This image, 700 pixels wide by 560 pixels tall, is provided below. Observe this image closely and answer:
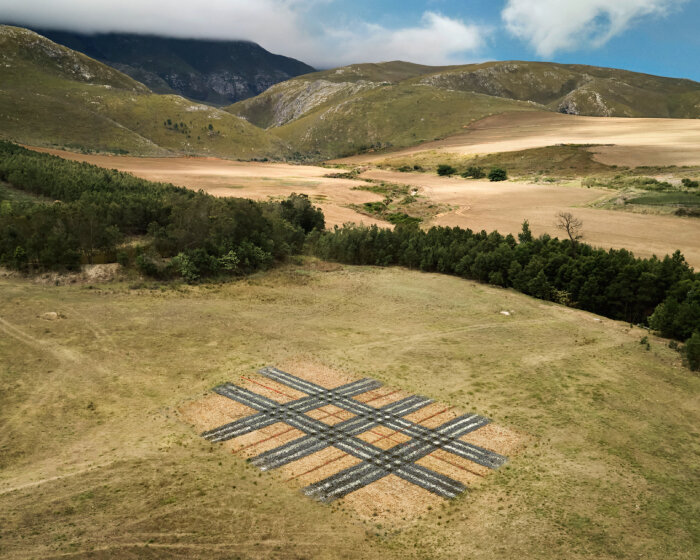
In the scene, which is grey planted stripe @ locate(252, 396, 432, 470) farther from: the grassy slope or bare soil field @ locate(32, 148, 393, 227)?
bare soil field @ locate(32, 148, 393, 227)

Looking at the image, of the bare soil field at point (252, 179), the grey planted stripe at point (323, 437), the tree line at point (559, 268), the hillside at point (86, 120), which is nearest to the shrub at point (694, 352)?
the tree line at point (559, 268)

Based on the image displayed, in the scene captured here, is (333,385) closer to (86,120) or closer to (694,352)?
(694,352)

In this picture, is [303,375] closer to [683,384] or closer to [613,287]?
[683,384]

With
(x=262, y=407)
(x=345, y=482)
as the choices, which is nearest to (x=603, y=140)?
(x=262, y=407)

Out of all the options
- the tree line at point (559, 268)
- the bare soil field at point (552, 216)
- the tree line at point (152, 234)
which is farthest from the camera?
the bare soil field at point (552, 216)

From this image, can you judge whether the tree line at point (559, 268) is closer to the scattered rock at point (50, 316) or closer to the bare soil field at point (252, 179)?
the bare soil field at point (252, 179)

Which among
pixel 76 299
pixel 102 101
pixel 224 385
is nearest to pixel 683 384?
pixel 224 385

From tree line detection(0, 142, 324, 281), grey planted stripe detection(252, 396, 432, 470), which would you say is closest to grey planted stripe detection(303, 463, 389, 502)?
grey planted stripe detection(252, 396, 432, 470)
